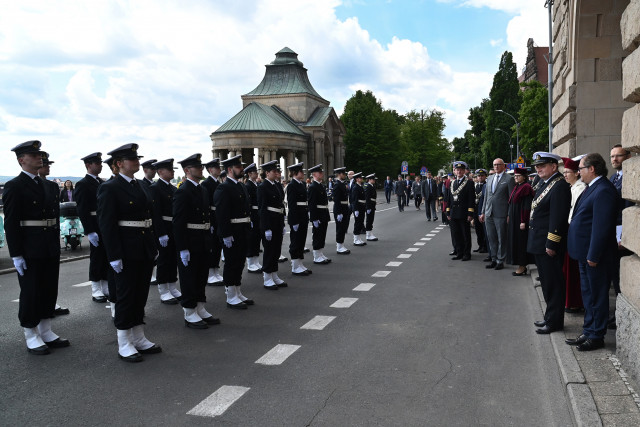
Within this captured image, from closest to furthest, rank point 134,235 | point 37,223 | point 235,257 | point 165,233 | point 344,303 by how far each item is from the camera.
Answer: point 134,235 < point 37,223 < point 235,257 < point 344,303 < point 165,233

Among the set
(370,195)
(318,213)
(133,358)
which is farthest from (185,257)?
(370,195)

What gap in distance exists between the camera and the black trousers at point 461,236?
1277 cm

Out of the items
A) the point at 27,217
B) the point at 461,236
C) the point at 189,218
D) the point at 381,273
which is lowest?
the point at 381,273

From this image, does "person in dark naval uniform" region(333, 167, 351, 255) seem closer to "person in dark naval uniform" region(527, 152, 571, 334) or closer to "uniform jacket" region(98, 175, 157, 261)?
"person in dark naval uniform" region(527, 152, 571, 334)

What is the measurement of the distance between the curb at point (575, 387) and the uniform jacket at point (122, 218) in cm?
415

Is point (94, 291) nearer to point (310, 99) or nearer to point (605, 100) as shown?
point (605, 100)

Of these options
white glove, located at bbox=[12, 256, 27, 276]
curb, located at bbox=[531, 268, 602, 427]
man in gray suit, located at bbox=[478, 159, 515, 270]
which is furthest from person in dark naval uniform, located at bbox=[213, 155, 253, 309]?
man in gray suit, located at bbox=[478, 159, 515, 270]

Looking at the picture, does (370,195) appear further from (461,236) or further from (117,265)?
(117,265)

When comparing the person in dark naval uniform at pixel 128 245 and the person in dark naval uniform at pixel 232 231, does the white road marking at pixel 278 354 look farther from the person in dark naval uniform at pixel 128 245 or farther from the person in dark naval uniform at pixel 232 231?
the person in dark naval uniform at pixel 232 231

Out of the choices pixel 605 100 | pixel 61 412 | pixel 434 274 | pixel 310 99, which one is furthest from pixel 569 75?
pixel 310 99

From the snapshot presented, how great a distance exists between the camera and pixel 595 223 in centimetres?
561

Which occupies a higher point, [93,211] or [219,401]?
[93,211]

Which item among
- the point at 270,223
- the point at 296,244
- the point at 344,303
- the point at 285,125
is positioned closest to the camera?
the point at 344,303

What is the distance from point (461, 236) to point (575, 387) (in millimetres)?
8416
